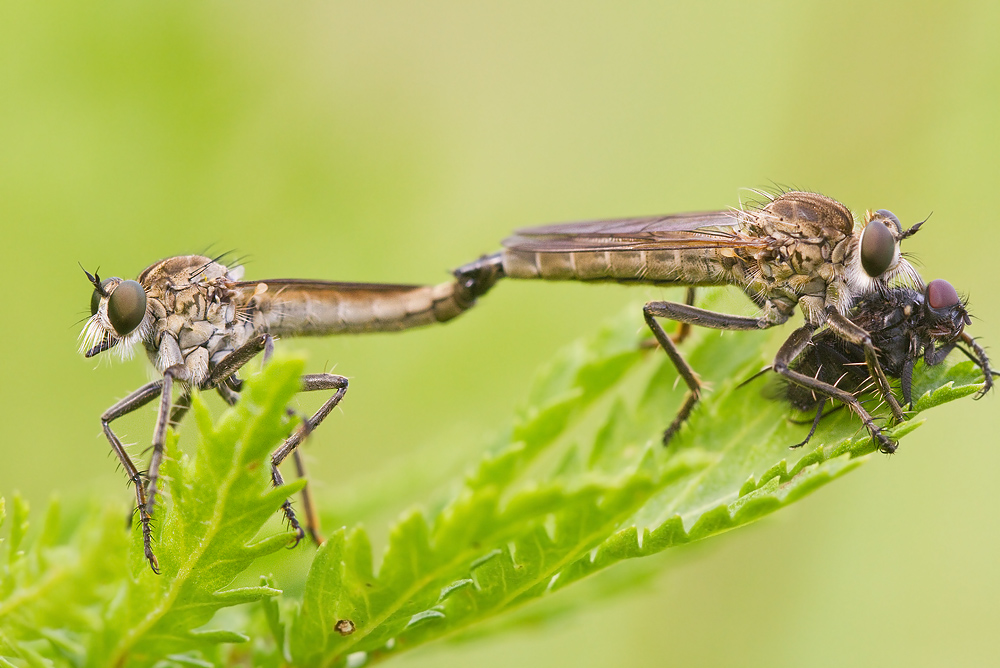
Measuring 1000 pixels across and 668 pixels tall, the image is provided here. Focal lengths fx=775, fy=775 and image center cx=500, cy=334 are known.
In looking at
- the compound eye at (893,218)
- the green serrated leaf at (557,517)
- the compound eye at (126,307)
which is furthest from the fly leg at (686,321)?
the compound eye at (126,307)

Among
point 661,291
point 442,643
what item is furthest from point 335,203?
point 442,643

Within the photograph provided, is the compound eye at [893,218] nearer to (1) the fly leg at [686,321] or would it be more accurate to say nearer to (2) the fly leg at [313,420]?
(1) the fly leg at [686,321]

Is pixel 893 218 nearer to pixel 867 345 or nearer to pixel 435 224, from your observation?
pixel 867 345

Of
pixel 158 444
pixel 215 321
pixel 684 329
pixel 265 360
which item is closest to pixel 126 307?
pixel 215 321

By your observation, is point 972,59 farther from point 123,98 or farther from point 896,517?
point 123,98

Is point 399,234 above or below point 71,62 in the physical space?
below

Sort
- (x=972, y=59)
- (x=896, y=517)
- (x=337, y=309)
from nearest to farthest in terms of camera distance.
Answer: (x=337, y=309) → (x=972, y=59) → (x=896, y=517)

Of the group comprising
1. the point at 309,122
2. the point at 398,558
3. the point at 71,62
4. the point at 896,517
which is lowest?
the point at 896,517
